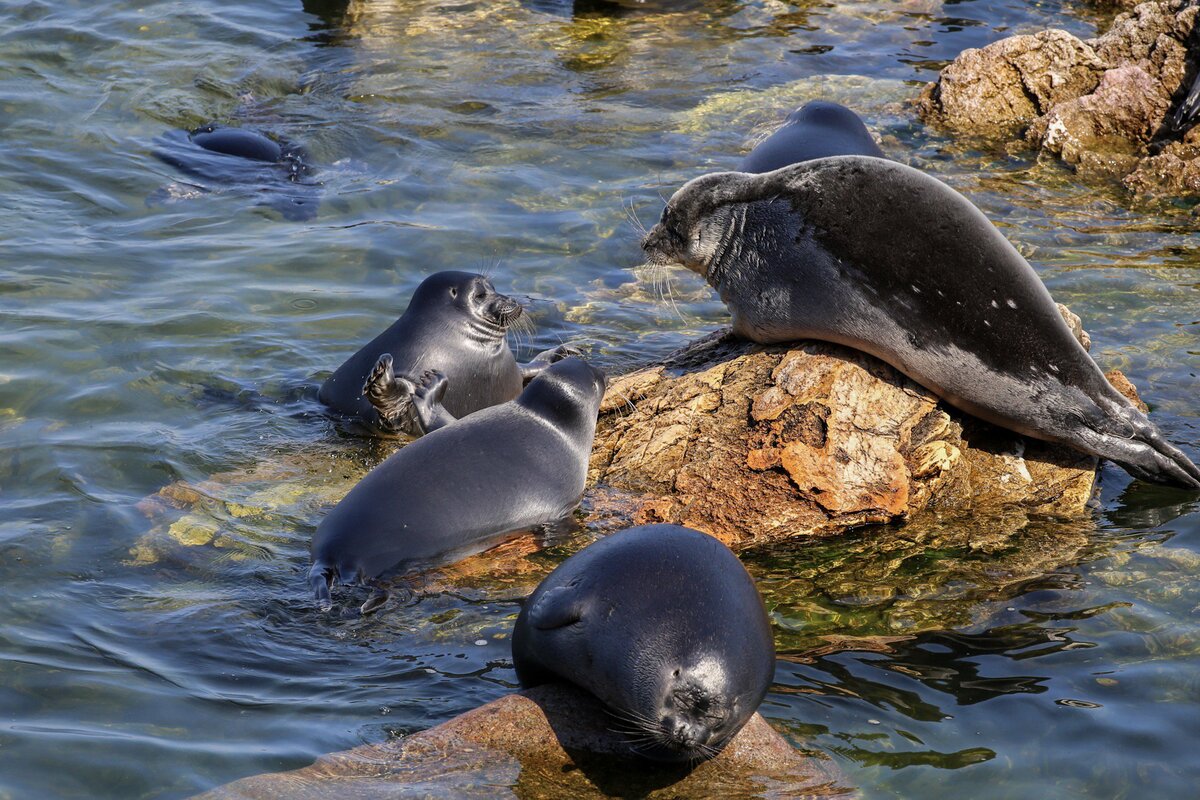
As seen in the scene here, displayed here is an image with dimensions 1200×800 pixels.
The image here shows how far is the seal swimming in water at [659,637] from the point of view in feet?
13.3

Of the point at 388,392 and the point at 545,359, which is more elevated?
the point at 388,392

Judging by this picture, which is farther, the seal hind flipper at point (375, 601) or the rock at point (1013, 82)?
the rock at point (1013, 82)

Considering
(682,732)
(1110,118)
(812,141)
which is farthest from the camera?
(1110,118)

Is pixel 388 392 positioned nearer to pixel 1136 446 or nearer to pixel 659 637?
pixel 659 637

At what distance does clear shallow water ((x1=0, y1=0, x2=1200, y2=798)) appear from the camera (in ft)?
14.8

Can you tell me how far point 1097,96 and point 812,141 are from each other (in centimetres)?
376

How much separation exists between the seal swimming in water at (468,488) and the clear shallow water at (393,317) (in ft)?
0.77

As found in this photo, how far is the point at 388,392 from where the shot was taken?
21.4ft

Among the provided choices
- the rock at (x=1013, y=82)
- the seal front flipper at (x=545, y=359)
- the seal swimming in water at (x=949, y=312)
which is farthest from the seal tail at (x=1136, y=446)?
the rock at (x=1013, y=82)

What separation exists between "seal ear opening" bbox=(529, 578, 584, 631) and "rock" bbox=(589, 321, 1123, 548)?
Answer: 141 cm

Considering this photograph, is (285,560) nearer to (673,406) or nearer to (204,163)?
(673,406)

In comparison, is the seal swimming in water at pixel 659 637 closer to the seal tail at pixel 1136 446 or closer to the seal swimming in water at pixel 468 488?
the seal swimming in water at pixel 468 488

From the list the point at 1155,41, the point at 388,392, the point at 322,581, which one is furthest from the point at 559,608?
the point at 1155,41

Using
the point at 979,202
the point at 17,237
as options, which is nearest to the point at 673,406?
the point at 979,202
